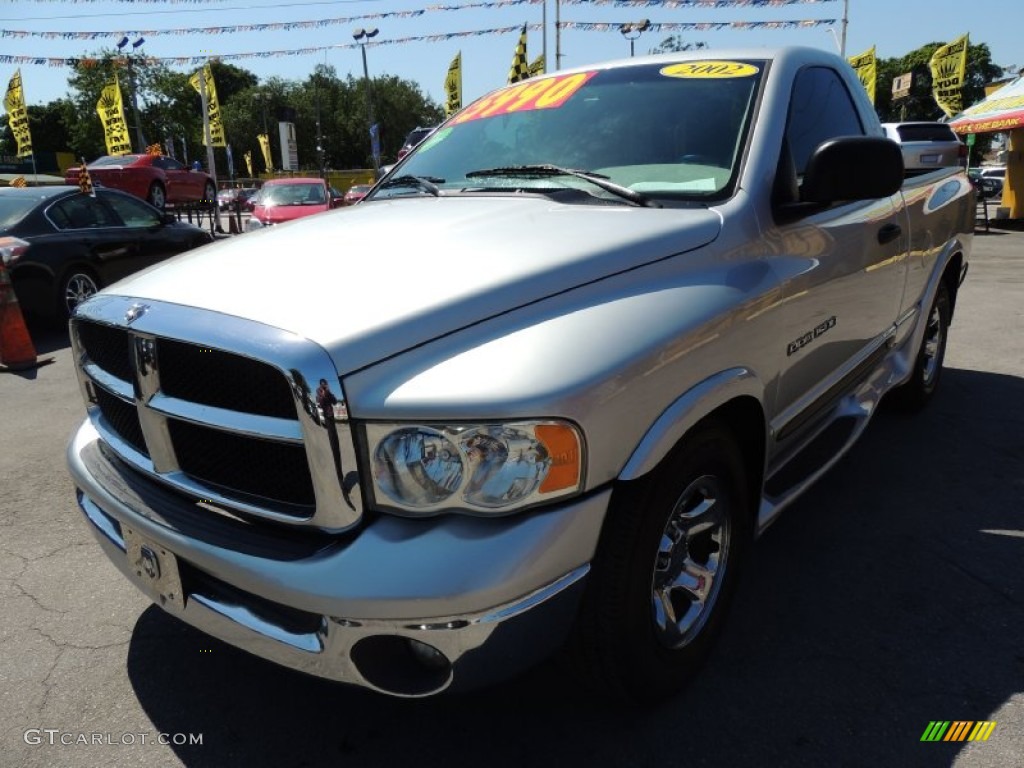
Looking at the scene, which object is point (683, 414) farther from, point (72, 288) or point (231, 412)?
point (72, 288)

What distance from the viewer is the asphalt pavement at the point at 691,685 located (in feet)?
6.91

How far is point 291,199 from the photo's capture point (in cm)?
1562

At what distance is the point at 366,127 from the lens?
249ft

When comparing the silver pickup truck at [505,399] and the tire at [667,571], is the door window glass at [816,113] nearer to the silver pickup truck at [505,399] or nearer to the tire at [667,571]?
the silver pickup truck at [505,399]

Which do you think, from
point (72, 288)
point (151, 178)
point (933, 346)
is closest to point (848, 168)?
point (933, 346)

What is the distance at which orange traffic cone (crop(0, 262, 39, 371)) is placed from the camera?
682 cm

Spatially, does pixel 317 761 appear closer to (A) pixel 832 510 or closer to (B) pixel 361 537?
(B) pixel 361 537

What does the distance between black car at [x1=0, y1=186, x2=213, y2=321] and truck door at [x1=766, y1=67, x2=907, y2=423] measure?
745cm

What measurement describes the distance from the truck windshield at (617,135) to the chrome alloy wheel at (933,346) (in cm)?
250

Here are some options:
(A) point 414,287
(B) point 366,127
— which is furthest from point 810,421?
(B) point 366,127

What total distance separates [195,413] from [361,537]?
56cm

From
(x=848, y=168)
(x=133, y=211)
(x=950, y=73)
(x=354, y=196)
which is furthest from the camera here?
(x=950, y=73)

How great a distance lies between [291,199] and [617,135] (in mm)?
13976

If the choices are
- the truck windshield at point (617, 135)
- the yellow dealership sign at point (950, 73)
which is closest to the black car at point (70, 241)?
the truck windshield at point (617, 135)
